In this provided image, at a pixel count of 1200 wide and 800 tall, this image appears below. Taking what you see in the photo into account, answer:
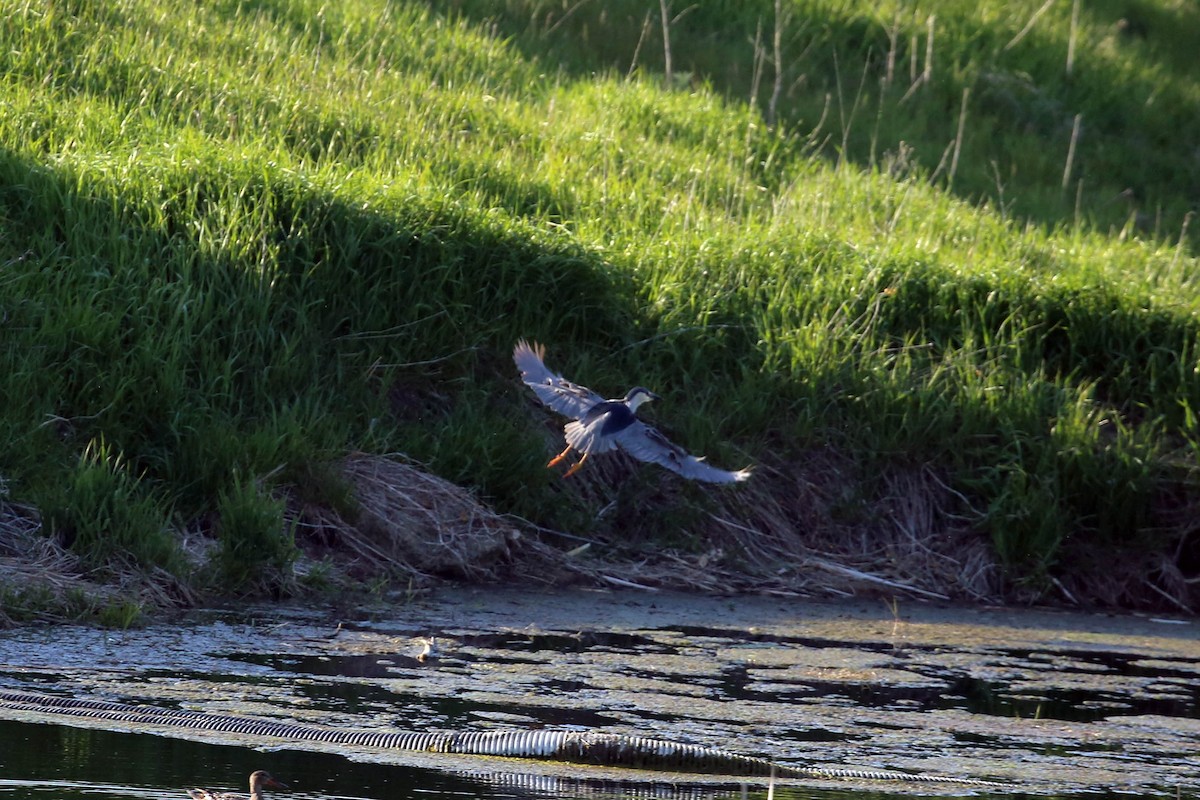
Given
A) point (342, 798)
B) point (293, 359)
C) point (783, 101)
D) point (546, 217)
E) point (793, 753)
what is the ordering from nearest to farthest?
point (342, 798), point (793, 753), point (293, 359), point (546, 217), point (783, 101)

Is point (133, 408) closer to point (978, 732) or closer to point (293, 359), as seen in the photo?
point (293, 359)

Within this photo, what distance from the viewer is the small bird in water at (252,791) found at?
3262 mm

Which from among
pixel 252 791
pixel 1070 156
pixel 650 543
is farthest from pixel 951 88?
pixel 252 791

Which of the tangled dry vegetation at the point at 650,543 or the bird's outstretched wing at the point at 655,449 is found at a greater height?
the bird's outstretched wing at the point at 655,449

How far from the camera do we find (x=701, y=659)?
5297 millimetres

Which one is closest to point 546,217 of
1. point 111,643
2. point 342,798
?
point 111,643

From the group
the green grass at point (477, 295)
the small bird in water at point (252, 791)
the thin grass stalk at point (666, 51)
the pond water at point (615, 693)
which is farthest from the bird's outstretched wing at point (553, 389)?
the thin grass stalk at point (666, 51)

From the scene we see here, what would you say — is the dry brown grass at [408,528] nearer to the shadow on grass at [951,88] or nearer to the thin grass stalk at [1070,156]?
the shadow on grass at [951,88]

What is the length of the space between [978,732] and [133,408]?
3.29 m

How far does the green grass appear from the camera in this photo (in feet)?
19.8

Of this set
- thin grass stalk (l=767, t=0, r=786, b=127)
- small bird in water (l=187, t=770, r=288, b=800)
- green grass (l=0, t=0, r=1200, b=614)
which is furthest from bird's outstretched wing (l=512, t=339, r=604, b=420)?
thin grass stalk (l=767, t=0, r=786, b=127)

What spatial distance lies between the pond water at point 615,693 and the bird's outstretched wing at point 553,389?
73 cm

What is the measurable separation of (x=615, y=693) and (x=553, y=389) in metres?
1.55

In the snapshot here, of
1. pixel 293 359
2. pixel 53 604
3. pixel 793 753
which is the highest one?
pixel 793 753
